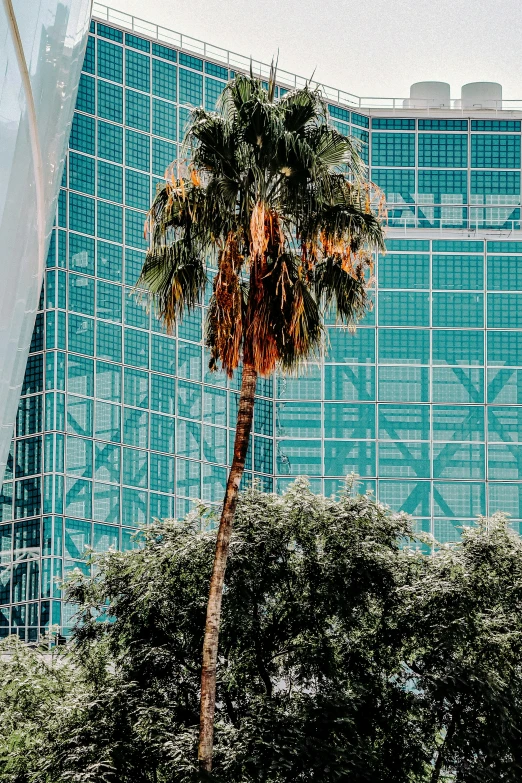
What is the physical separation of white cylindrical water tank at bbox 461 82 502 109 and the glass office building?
764 millimetres

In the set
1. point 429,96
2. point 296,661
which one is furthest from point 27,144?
point 429,96

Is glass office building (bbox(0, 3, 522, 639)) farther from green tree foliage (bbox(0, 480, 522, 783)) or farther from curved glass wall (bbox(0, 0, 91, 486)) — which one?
curved glass wall (bbox(0, 0, 91, 486))

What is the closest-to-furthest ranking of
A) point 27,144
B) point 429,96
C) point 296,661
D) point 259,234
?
point 27,144
point 259,234
point 296,661
point 429,96

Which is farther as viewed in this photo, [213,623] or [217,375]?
[217,375]

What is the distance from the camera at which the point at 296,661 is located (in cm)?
2264

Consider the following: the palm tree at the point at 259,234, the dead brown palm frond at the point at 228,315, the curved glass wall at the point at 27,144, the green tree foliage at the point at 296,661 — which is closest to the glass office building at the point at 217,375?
the green tree foliage at the point at 296,661

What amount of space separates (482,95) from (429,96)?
266 cm

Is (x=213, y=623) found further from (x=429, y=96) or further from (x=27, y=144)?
(x=429, y=96)

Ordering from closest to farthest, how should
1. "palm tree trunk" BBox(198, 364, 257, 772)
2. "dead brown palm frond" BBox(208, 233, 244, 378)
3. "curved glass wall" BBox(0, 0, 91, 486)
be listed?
"curved glass wall" BBox(0, 0, 91, 486), "palm tree trunk" BBox(198, 364, 257, 772), "dead brown palm frond" BBox(208, 233, 244, 378)

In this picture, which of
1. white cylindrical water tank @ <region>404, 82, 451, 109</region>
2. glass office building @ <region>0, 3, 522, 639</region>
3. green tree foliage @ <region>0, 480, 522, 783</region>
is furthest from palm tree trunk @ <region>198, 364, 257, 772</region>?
white cylindrical water tank @ <region>404, 82, 451, 109</region>

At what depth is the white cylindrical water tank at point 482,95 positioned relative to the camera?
243 ft

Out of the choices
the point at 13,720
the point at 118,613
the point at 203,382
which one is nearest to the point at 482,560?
the point at 118,613

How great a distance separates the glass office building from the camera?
60.0 meters

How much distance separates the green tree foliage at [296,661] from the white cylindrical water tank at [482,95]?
173 feet
